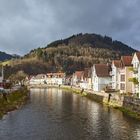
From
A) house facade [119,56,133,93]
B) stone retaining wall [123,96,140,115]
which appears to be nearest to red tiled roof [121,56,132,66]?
house facade [119,56,133,93]

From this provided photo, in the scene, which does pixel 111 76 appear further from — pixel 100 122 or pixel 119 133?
pixel 119 133

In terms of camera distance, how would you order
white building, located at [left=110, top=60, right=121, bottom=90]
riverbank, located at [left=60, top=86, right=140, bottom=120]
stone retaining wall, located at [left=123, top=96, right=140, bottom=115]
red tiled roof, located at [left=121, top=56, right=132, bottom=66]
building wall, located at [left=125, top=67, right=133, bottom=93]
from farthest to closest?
white building, located at [left=110, top=60, right=121, bottom=90] < red tiled roof, located at [left=121, top=56, right=132, bottom=66] < building wall, located at [left=125, top=67, right=133, bottom=93] < riverbank, located at [left=60, top=86, right=140, bottom=120] < stone retaining wall, located at [left=123, top=96, right=140, bottom=115]

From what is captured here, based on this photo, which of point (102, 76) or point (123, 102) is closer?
point (123, 102)

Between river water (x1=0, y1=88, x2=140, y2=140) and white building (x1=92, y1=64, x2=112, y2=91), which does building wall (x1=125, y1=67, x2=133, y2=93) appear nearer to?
white building (x1=92, y1=64, x2=112, y2=91)

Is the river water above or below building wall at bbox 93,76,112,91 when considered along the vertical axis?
below

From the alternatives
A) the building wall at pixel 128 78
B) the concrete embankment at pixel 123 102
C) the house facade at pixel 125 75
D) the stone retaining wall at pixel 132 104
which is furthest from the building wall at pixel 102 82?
the stone retaining wall at pixel 132 104

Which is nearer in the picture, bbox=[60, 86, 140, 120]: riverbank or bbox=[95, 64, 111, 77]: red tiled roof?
bbox=[60, 86, 140, 120]: riverbank

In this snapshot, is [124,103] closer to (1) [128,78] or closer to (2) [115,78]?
(1) [128,78]

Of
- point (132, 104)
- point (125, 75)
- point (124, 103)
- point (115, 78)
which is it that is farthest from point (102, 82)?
point (132, 104)

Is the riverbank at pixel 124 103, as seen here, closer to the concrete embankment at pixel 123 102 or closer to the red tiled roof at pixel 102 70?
the concrete embankment at pixel 123 102

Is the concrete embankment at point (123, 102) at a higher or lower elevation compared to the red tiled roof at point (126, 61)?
lower

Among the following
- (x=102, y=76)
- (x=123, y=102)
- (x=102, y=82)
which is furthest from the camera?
(x=102, y=82)

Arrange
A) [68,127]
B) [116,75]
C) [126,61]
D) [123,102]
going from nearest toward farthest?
[68,127], [123,102], [126,61], [116,75]

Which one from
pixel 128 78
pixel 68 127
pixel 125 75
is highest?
pixel 125 75
